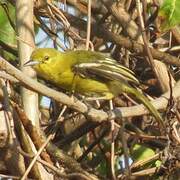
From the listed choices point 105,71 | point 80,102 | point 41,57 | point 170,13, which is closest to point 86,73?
point 105,71

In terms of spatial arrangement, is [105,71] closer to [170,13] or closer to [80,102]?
[170,13]

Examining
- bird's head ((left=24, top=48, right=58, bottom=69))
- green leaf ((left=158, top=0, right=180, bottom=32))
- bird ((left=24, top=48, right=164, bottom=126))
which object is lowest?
bird ((left=24, top=48, right=164, bottom=126))

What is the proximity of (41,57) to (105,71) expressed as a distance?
376mm

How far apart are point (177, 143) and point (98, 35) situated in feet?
3.08

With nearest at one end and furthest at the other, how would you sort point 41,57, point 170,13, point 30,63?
point 30,63
point 170,13
point 41,57

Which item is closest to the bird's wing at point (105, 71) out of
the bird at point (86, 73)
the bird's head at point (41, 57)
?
the bird at point (86, 73)

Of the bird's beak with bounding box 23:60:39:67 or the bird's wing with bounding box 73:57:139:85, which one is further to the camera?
the bird's wing with bounding box 73:57:139:85

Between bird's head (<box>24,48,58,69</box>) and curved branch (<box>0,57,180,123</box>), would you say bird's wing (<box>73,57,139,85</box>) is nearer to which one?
bird's head (<box>24,48,58,69</box>)

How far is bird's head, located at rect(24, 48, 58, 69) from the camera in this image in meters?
3.47

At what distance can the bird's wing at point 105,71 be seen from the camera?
377cm

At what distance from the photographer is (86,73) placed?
3805mm

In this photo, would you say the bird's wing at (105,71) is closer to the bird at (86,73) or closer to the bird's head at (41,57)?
the bird at (86,73)

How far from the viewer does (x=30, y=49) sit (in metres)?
3.47

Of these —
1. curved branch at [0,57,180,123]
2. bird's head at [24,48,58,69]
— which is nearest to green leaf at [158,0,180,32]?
curved branch at [0,57,180,123]
